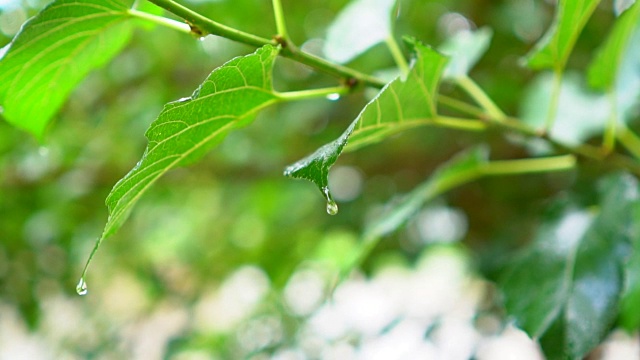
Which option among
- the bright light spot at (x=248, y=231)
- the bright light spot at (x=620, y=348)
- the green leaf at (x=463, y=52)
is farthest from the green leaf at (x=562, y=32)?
the bright light spot at (x=248, y=231)

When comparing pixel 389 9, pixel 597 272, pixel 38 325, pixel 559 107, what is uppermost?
pixel 38 325

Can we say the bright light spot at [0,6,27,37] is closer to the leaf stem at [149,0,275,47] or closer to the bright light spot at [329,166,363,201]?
the leaf stem at [149,0,275,47]

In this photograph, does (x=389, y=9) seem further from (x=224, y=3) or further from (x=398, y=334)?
(x=224, y=3)

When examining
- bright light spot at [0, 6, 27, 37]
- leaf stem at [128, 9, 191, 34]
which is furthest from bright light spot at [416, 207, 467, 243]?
leaf stem at [128, 9, 191, 34]

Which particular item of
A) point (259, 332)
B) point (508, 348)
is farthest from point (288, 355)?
point (508, 348)

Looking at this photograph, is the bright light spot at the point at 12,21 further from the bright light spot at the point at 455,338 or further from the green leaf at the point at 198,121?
the bright light spot at the point at 455,338

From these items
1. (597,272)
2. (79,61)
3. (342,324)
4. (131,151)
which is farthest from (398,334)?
(131,151)

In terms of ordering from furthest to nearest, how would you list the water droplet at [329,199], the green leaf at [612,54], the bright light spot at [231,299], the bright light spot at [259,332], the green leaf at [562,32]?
the bright light spot at [231,299]
the bright light spot at [259,332]
the green leaf at [612,54]
the green leaf at [562,32]
the water droplet at [329,199]
